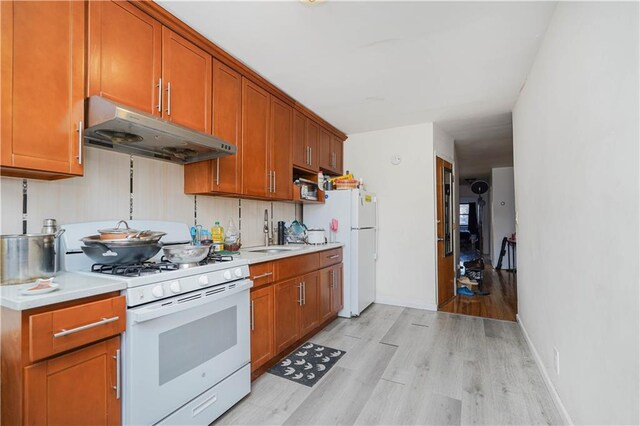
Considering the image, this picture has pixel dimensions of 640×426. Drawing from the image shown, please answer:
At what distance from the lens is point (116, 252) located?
1546 mm

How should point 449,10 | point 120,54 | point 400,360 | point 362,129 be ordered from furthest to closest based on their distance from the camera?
1. point 362,129
2. point 400,360
3. point 449,10
4. point 120,54

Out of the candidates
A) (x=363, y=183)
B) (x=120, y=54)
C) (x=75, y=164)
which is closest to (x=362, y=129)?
(x=363, y=183)

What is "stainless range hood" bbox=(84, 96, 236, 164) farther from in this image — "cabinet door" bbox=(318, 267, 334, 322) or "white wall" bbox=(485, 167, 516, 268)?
"white wall" bbox=(485, 167, 516, 268)

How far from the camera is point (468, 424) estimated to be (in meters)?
1.70

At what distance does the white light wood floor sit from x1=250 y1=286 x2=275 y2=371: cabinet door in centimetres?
17

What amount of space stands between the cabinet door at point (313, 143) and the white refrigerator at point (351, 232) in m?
0.41

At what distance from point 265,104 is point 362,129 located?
178 cm

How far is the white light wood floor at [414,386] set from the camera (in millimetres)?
1775

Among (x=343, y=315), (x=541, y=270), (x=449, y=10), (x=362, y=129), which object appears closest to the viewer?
(x=449, y=10)

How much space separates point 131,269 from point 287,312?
1317mm

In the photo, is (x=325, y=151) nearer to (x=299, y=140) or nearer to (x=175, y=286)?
(x=299, y=140)

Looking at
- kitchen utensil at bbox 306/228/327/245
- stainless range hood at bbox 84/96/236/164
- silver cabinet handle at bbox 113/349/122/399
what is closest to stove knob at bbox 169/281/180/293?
silver cabinet handle at bbox 113/349/122/399

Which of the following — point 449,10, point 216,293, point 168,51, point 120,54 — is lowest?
point 216,293

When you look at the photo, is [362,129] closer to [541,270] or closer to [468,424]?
[541,270]
